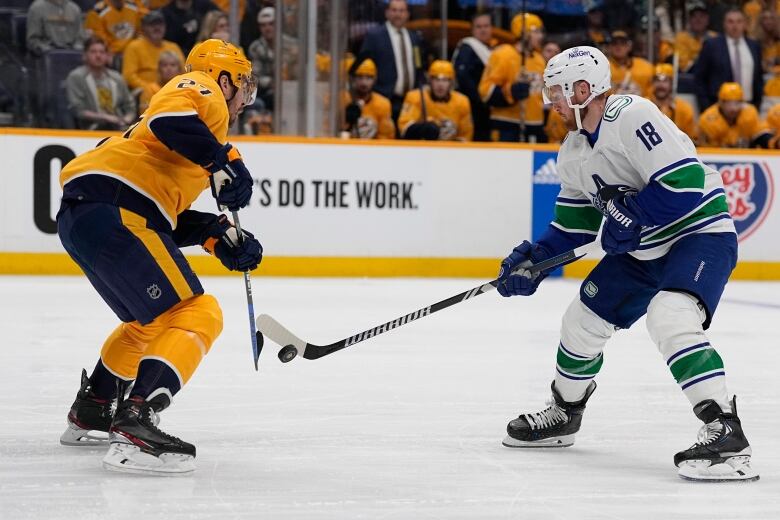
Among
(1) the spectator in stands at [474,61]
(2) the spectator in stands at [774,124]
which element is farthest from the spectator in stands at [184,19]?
(2) the spectator in stands at [774,124]

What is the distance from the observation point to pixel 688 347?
3102 millimetres

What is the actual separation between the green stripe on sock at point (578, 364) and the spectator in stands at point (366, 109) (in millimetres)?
5376

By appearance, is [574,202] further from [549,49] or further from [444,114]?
[549,49]

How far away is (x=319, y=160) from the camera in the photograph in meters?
8.44

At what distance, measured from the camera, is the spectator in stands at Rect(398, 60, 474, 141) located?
892cm

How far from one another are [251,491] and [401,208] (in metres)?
5.72

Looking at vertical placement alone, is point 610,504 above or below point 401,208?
above

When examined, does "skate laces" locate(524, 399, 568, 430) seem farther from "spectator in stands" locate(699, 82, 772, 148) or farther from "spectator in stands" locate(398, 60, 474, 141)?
"spectator in stands" locate(699, 82, 772, 148)

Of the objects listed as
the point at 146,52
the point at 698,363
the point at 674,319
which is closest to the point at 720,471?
the point at 698,363

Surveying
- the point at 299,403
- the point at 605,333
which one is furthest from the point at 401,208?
the point at 605,333

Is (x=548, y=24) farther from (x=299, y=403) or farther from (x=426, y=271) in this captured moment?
(x=299, y=403)

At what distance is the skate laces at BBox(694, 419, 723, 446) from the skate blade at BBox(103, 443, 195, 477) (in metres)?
1.25

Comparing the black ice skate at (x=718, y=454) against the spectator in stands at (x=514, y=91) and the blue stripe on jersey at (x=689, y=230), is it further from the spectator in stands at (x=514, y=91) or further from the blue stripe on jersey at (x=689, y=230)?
the spectator in stands at (x=514, y=91)

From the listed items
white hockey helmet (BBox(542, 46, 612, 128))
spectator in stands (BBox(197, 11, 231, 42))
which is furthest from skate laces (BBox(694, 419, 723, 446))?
spectator in stands (BBox(197, 11, 231, 42))
